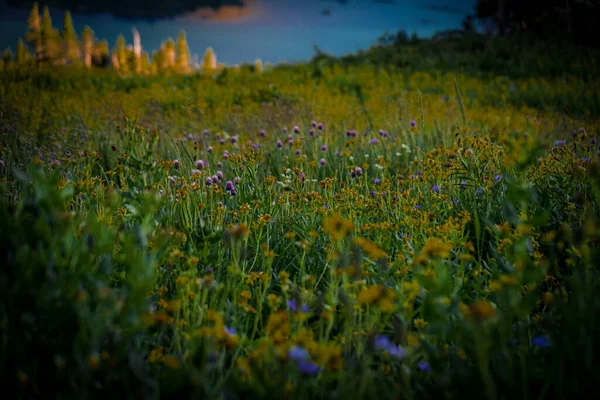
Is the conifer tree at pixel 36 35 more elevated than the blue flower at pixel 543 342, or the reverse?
the conifer tree at pixel 36 35

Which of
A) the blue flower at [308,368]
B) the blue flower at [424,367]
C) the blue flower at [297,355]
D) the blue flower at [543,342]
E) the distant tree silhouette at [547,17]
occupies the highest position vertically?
the distant tree silhouette at [547,17]

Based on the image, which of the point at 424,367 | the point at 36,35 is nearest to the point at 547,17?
the point at 424,367

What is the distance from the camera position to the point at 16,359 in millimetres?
1334

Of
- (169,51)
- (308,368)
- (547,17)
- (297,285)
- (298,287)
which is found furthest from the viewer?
(169,51)

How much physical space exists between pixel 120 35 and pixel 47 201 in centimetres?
7295

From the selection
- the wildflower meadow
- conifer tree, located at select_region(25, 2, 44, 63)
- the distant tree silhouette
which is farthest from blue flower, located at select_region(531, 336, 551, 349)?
conifer tree, located at select_region(25, 2, 44, 63)

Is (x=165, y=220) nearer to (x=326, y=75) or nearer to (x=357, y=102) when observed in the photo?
(x=357, y=102)

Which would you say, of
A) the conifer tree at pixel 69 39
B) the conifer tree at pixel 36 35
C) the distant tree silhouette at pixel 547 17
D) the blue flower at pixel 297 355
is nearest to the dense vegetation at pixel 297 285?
the blue flower at pixel 297 355

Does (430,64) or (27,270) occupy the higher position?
(430,64)

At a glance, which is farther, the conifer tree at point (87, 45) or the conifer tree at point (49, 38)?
the conifer tree at point (87, 45)

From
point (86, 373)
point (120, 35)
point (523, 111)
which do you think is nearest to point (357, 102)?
point (523, 111)

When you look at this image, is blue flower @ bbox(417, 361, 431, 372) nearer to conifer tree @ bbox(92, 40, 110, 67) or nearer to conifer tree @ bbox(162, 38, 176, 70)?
conifer tree @ bbox(92, 40, 110, 67)

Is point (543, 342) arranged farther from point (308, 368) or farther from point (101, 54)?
point (101, 54)

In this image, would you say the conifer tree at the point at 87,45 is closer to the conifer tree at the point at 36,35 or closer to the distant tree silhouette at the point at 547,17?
the conifer tree at the point at 36,35
